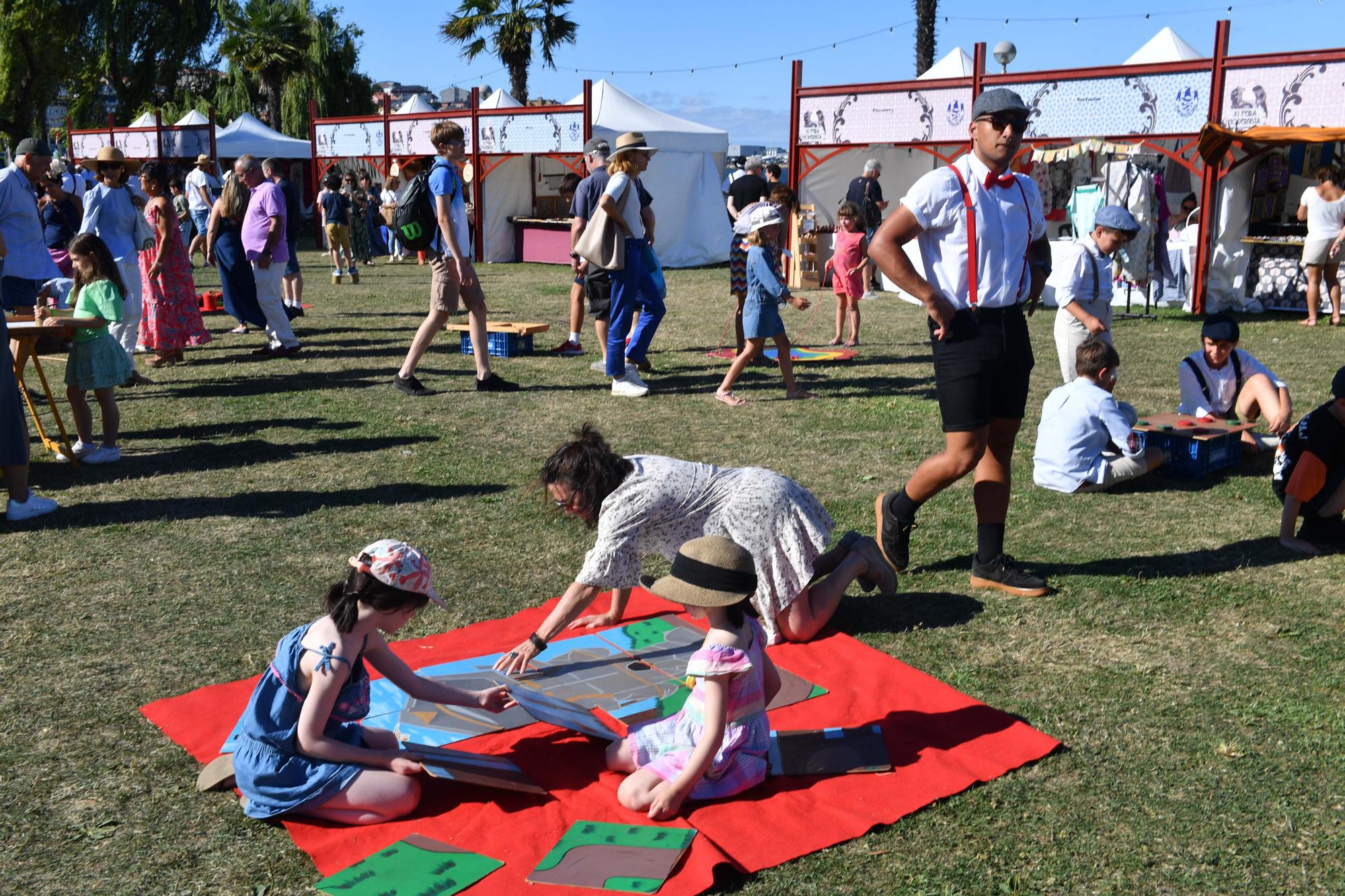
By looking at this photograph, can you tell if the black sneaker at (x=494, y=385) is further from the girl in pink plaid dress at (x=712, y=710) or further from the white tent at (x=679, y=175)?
the white tent at (x=679, y=175)

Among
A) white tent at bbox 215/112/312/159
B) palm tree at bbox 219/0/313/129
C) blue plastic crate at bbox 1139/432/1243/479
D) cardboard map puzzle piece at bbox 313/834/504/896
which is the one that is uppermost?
palm tree at bbox 219/0/313/129

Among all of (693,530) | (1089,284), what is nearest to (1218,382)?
(1089,284)

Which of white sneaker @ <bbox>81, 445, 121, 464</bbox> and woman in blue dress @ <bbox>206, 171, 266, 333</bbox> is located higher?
woman in blue dress @ <bbox>206, 171, 266, 333</bbox>

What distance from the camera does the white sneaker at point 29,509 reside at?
5.88m

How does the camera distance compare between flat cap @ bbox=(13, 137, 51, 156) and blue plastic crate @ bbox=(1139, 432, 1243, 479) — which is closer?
blue plastic crate @ bbox=(1139, 432, 1243, 479)

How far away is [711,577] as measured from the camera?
10.3 ft

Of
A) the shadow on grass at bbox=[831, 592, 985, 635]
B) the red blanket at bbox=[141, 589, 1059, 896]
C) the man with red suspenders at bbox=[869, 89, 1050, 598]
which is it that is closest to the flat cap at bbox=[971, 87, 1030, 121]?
the man with red suspenders at bbox=[869, 89, 1050, 598]

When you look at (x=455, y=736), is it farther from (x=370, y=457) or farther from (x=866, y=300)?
(x=866, y=300)

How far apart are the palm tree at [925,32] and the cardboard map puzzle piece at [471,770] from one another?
26456mm

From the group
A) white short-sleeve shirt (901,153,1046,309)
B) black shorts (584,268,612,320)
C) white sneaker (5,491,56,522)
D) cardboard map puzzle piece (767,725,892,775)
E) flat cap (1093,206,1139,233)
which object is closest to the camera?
cardboard map puzzle piece (767,725,892,775)

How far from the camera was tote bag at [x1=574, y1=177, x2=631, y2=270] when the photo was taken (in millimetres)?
9055

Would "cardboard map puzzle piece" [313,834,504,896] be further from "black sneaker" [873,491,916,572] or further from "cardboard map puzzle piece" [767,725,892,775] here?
"black sneaker" [873,491,916,572]

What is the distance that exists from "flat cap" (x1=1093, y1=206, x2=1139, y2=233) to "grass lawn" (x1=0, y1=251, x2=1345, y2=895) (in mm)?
1513

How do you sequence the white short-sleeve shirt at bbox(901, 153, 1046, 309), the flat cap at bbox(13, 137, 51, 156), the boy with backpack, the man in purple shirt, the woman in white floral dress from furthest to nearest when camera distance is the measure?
the man in purple shirt < the boy with backpack < the flat cap at bbox(13, 137, 51, 156) < the white short-sleeve shirt at bbox(901, 153, 1046, 309) < the woman in white floral dress
